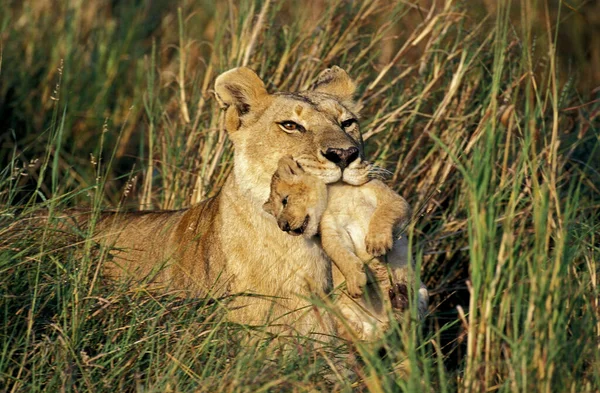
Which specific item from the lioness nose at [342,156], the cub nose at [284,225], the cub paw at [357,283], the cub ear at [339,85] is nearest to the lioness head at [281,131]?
the lioness nose at [342,156]

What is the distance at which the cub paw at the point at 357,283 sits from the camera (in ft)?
11.1

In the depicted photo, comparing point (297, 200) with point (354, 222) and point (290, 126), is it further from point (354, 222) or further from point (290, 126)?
point (290, 126)

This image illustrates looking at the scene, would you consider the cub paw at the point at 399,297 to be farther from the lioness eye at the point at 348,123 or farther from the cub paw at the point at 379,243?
the lioness eye at the point at 348,123

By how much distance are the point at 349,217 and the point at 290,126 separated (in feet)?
1.91

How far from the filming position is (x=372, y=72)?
6.19 m

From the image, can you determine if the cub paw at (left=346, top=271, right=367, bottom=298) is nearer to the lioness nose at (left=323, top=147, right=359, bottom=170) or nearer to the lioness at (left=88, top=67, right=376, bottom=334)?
the lioness at (left=88, top=67, right=376, bottom=334)

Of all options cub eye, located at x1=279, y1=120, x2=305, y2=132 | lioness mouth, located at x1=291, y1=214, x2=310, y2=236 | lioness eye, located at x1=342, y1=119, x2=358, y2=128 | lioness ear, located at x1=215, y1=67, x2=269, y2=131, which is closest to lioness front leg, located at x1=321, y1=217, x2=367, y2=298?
lioness mouth, located at x1=291, y1=214, x2=310, y2=236

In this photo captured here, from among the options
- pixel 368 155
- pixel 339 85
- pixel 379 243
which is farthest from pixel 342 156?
pixel 368 155

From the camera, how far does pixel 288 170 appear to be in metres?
3.62

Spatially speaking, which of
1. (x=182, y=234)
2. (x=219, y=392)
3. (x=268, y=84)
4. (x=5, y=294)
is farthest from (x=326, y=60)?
(x=219, y=392)

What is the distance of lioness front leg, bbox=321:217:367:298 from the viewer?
3.41 metres

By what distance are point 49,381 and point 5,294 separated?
1.45ft

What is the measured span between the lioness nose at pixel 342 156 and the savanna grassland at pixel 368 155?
0.34 meters

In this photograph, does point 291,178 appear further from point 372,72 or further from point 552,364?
point 372,72
